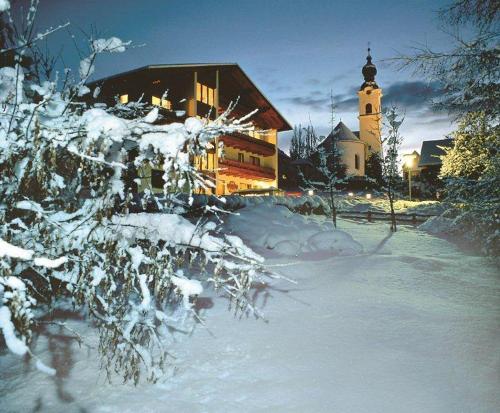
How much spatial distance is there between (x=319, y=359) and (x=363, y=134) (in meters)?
48.3

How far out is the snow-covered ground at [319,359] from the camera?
4062 millimetres

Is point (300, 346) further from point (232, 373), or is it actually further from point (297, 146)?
point (297, 146)

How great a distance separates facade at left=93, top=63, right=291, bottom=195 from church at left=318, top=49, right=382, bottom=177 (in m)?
16.7

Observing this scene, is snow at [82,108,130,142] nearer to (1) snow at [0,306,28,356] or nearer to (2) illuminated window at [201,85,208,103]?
(1) snow at [0,306,28,356]

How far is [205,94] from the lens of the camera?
23.4 m

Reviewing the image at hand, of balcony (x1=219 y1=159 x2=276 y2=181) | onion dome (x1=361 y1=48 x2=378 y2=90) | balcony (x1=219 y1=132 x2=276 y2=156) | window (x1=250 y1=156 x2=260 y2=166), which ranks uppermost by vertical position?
onion dome (x1=361 y1=48 x2=378 y2=90)

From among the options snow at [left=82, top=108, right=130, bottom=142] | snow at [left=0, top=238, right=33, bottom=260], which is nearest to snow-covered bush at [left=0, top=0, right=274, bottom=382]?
snow at [left=82, top=108, right=130, bottom=142]

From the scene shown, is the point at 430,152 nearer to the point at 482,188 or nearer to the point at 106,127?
the point at 482,188

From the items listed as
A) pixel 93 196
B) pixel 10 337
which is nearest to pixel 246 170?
pixel 93 196

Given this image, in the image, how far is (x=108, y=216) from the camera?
3.21m

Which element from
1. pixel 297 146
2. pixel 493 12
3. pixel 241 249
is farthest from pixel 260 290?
pixel 297 146

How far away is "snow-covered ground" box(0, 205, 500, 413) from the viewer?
13.3 ft

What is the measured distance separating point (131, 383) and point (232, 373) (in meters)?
1.27

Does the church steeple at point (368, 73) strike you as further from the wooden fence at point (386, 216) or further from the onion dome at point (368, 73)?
the wooden fence at point (386, 216)
